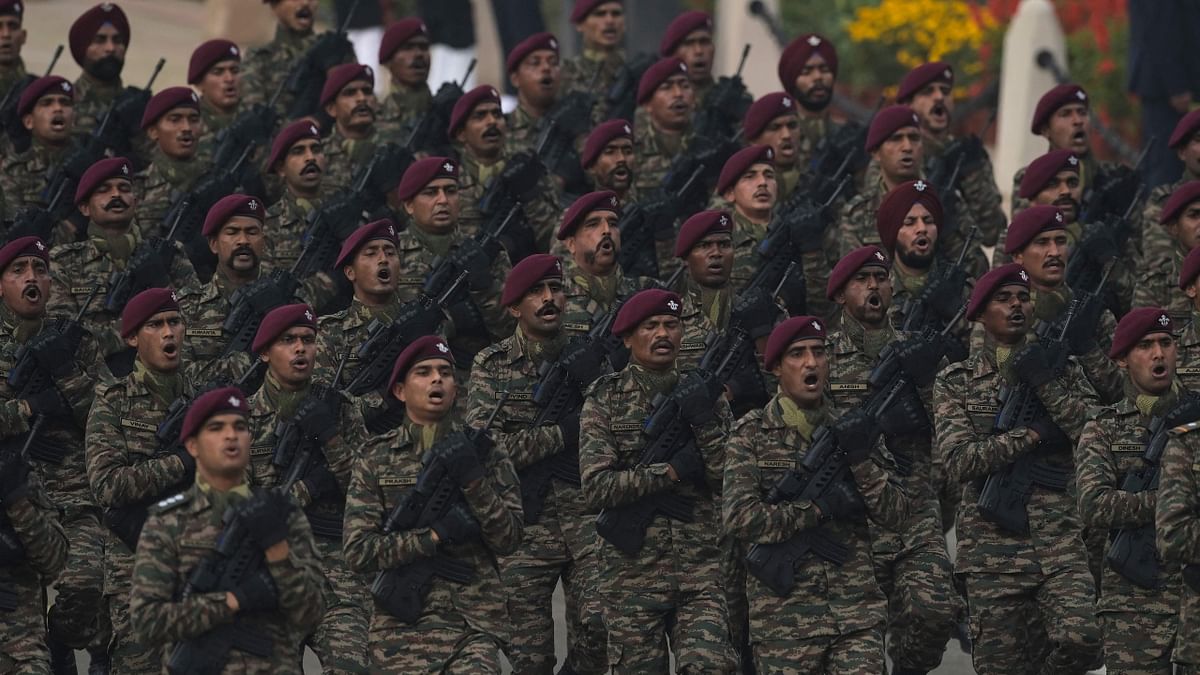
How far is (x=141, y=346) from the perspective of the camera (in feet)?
45.5

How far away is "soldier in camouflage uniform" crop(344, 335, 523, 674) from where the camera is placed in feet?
41.0

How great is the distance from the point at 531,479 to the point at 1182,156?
15.3ft

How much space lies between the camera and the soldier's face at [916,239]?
49.6ft

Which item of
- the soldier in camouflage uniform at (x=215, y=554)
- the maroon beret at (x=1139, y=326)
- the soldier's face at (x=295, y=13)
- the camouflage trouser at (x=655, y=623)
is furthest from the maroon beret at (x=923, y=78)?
the soldier in camouflage uniform at (x=215, y=554)

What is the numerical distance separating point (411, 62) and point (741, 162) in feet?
10.2

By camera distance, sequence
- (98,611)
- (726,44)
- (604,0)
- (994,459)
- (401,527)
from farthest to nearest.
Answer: (726,44) → (604,0) → (98,611) → (994,459) → (401,527)

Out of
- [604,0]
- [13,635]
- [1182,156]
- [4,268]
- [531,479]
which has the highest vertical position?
[604,0]

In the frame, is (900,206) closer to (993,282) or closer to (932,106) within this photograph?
(993,282)

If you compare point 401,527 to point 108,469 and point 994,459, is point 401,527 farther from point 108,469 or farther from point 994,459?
point 994,459

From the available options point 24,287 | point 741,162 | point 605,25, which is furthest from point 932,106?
point 24,287

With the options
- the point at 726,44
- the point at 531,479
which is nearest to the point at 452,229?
the point at 531,479

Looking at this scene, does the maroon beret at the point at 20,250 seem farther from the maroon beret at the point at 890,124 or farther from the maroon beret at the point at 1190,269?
the maroon beret at the point at 1190,269

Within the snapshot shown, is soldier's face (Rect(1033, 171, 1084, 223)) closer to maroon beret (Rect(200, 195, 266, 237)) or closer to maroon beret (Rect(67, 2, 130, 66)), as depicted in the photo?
maroon beret (Rect(200, 195, 266, 237))

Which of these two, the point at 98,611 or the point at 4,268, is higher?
the point at 4,268
